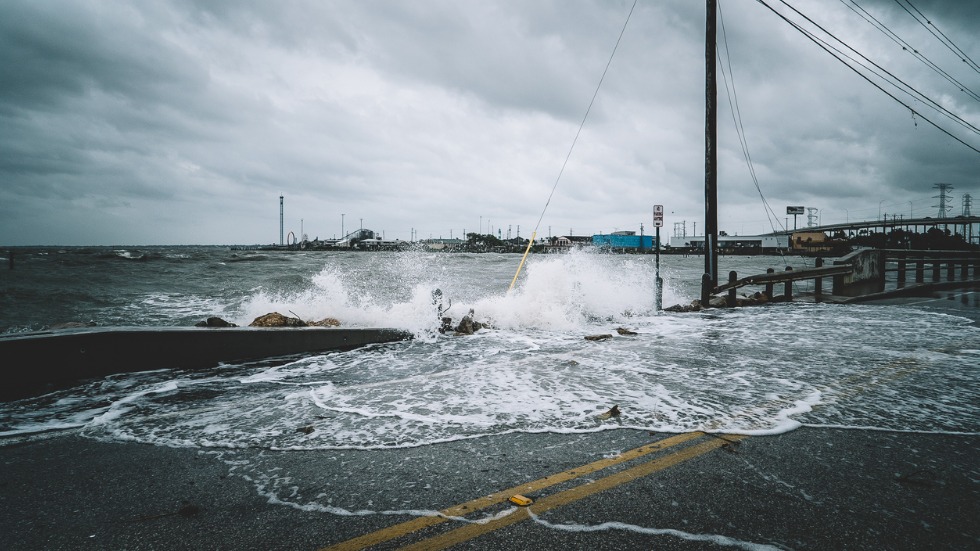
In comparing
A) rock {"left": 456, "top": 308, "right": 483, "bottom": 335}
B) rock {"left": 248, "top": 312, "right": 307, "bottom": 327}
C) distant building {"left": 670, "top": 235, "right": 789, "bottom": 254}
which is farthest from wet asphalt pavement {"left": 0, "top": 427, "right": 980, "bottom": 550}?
distant building {"left": 670, "top": 235, "right": 789, "bottom": 254}

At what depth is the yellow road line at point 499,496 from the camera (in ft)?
7.49

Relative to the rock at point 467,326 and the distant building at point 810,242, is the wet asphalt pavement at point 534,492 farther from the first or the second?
the distant building at point 810,242

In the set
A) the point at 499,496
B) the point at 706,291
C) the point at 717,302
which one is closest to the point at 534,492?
the point at 499,496

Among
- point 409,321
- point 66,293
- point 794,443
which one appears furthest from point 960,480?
point 66,293

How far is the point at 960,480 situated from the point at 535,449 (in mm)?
2815

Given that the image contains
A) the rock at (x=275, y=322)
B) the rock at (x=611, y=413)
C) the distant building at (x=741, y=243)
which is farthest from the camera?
the distant building at (x=741, y=243)

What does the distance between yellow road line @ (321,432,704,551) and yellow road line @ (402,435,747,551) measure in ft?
0.42

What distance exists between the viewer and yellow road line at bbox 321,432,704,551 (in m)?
2.28

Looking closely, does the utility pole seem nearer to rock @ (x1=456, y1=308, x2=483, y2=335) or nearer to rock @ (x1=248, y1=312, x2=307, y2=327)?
rock @ (x1=456, y1=308, x2=483, y2=335)

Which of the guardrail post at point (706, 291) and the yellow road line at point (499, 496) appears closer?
the yellow road line at point (499, 496)

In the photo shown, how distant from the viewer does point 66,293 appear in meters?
18.0

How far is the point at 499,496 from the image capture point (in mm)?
2715

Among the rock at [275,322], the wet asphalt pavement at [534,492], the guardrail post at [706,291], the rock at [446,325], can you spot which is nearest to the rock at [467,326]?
the rock at [446,325]

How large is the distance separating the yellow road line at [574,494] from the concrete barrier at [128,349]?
18.9ft
